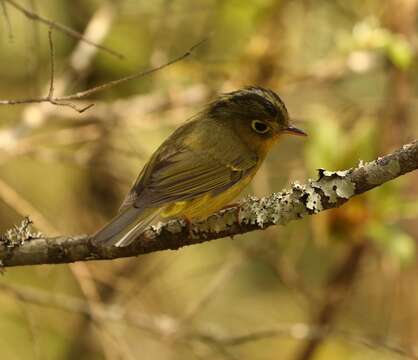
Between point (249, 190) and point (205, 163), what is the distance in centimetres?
328

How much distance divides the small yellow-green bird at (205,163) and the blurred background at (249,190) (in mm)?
662

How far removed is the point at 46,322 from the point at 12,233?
297cm

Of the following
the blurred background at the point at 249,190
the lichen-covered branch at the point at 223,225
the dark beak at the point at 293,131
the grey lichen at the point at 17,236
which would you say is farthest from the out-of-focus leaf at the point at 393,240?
the grey lichen at the point at 17,236

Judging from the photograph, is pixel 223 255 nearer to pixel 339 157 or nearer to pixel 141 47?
pixel 141 47

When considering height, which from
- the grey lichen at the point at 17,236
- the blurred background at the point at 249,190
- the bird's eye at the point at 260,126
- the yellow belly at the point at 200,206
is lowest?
the grey lichen at the point at 17,236

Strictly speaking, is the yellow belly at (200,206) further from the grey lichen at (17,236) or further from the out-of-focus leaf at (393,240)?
the out-of-focus leaf at (393,240)

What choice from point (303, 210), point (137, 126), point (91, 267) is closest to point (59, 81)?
point (137, 126)

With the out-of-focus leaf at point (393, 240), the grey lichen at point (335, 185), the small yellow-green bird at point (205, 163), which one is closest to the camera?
the grey lichen at point (335, 185)

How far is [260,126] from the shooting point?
457 cm

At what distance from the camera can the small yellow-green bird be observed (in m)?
3.69

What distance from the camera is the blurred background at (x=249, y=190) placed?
5.21 m

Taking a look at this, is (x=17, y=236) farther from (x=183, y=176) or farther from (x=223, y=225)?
(x=183, y=176)

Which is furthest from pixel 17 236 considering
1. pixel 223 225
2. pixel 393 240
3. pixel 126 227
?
pixel 393 240

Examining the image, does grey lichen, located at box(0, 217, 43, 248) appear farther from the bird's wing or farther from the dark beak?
the dark beak
